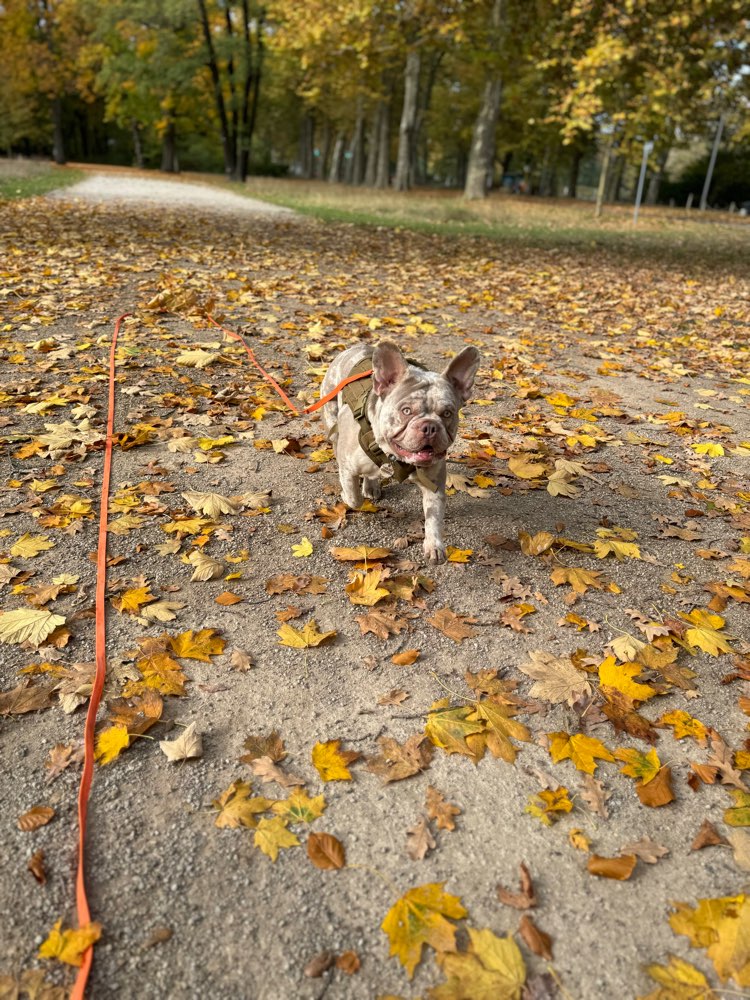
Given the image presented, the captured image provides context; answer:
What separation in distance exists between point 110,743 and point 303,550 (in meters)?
1.56

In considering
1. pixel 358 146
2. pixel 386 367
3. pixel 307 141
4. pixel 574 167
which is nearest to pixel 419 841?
pixel 386 367

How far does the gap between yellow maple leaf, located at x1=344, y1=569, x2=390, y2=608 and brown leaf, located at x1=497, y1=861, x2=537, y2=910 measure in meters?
1.56

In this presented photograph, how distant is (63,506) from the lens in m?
4.16

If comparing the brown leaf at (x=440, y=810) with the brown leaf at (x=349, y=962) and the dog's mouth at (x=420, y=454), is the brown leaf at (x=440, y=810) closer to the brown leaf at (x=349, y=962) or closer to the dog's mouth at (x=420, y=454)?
the brown leaf at (x=349, y=962)

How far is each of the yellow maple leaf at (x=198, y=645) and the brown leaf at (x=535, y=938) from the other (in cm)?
166

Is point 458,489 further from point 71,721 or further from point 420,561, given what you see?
point 71,721

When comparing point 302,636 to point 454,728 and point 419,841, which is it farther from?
point 419,841

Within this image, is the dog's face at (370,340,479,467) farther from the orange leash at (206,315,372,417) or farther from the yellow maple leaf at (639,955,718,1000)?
the yellow maple leaf at (639,955,718,1000)

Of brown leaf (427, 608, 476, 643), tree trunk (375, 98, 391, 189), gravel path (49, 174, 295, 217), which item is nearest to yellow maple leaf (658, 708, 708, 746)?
brown leaf (427, 608, 476, 643)

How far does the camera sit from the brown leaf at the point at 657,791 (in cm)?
249

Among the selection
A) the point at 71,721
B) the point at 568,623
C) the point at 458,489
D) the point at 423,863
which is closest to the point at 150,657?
the point at 71,721

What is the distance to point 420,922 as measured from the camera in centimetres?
208

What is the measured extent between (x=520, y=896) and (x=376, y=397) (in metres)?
2.29

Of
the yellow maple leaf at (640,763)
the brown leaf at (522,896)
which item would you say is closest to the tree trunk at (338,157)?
the yellow maple leaf at (640,763)
